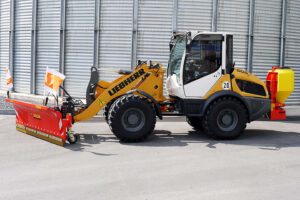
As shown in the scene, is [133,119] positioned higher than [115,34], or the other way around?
[115,34]

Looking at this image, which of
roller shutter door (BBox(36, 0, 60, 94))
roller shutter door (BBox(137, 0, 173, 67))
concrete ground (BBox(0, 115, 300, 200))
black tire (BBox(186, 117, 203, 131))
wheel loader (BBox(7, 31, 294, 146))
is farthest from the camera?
roller shutter door (BBox(36, 0, 60, 94))

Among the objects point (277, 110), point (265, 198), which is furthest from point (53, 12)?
point (265, 198)

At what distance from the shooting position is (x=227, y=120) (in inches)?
396

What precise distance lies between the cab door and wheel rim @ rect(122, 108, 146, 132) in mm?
1276

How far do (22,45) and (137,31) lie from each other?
504 cm

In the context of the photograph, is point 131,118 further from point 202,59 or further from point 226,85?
point 226,85

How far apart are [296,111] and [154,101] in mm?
7304

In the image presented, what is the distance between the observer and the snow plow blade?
30.0 feet

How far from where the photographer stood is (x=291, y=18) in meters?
16.2

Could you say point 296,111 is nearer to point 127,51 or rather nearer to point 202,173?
point 127,51

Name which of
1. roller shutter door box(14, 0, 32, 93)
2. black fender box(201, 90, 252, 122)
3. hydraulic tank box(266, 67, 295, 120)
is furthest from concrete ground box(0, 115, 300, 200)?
roller shutter door box(14, 0, 32, 93)

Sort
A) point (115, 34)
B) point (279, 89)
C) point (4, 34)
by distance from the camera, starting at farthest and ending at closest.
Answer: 1. point (4, 34)
2. point (115, 34)
3. point (279, 89)

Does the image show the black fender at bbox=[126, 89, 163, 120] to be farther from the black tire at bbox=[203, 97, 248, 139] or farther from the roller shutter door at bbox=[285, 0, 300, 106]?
the roller shutter door at bbox=[285, 0, 300, 106]

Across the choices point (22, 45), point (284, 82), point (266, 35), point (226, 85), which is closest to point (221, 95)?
point (226, 85)
